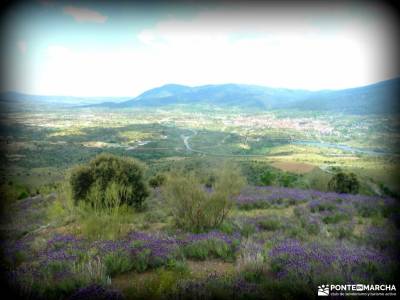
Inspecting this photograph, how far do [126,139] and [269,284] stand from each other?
155ft

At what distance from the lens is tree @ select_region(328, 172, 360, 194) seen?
13373 mm

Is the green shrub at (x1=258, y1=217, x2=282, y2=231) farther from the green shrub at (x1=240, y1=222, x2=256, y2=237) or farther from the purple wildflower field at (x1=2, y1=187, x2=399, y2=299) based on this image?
the green shrub at (x1=240, y1=222, x2=256, y2=237)

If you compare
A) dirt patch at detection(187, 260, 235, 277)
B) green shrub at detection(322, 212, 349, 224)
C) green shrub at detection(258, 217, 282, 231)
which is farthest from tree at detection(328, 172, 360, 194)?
dirt patch at detection(187, 260, 235, 277)

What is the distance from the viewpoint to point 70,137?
129 feet

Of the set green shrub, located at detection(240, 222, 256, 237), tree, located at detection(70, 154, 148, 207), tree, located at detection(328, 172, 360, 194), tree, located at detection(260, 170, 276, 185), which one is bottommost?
tree, located at detection(260, 170, 276, 185)

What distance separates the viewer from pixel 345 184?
44.2 ft

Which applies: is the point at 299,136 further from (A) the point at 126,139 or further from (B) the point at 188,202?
(B) the point at 188,202

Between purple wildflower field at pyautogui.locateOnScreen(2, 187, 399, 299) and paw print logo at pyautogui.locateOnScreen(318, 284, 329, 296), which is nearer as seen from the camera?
paw print logo at pyautogui.locateOnScreen(318, 284, 329, 296)

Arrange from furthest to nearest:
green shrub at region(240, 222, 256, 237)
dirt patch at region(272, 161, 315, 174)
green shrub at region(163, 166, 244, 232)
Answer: dirt patch at region(272, 161, 315, 174) < green shrub at region(163, 166, 244, 232) < green shrub at region(240, 222, 256, 237)

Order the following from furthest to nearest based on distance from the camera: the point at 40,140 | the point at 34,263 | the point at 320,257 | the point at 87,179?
the point at 40,140, the point at 87,179, the point at 34,263, the point at 320,257

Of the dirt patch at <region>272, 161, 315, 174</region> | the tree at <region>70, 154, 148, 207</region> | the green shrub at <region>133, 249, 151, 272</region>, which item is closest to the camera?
the green shrub at <region>133, 249, 151, 272</region>

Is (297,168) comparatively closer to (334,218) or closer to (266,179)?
→ (266,179)

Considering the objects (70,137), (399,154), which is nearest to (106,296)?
(399,154)

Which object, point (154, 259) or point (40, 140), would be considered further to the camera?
point (40, 140)
